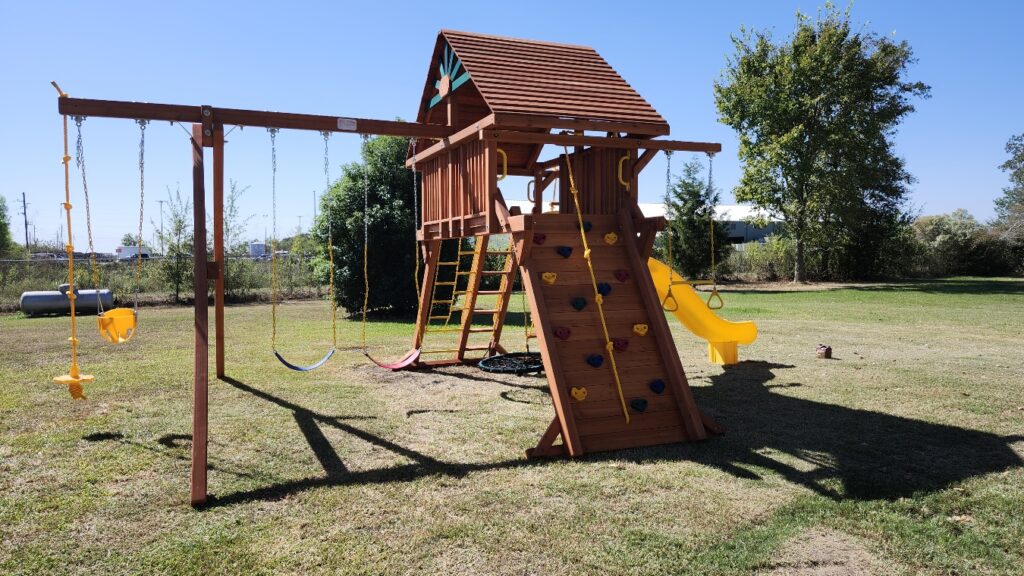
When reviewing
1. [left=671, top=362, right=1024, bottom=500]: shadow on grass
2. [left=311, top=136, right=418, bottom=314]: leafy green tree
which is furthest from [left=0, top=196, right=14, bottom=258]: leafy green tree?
[left=671, top=362, right=1024, bottom=500]: shadow on grass

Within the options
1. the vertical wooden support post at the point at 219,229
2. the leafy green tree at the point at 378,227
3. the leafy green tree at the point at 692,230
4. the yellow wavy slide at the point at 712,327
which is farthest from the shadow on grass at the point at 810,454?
the leafy green tree at the point at 692,230

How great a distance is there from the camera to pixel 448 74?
8172mm

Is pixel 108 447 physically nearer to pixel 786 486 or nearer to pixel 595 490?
pixel 595 490

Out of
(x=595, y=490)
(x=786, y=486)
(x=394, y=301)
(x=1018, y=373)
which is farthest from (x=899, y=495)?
(x=394, y=301)

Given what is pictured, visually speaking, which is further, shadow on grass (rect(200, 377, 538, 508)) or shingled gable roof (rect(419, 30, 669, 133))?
shingled gable roof (rect(419, 30, 669, 133))

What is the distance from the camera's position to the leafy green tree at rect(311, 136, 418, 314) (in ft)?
55.3

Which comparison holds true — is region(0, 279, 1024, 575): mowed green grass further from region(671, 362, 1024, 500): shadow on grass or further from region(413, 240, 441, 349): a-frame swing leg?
region(413, 240, 441, 349): a-frame swing leg

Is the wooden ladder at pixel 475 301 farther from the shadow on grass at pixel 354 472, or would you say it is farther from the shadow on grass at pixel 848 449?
the shadow on grass at pixel 848 449

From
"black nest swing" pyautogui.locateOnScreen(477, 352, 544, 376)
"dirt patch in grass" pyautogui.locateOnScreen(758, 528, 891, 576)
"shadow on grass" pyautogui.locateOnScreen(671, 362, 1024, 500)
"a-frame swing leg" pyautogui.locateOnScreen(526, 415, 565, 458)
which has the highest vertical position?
"black nest swing" pyautogui.locateOnScreen(477, 352, 544, 376)

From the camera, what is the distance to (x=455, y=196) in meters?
7.75

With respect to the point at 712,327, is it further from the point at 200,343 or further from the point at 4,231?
the point at 4,231

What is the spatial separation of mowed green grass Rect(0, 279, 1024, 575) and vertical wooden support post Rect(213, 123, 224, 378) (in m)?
0.76

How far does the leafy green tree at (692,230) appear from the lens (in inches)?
1192

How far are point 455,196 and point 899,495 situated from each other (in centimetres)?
540
